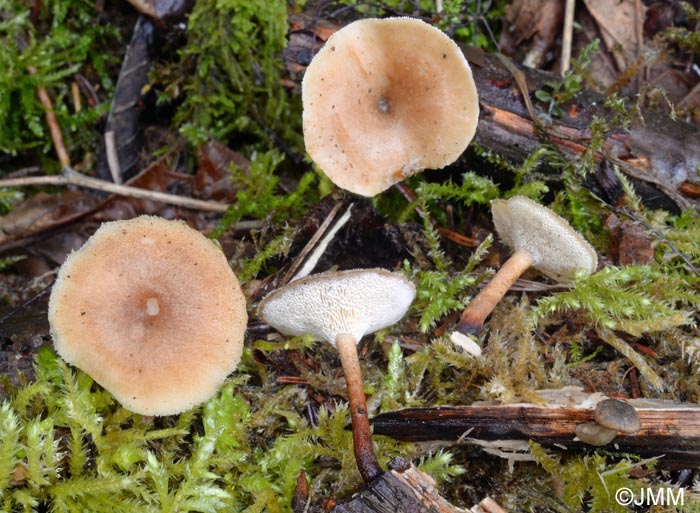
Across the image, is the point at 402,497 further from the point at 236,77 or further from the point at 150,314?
the point at 236,77

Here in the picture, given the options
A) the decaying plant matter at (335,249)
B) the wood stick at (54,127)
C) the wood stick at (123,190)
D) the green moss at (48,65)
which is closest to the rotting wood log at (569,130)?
the decaying plant matter at (335,249)

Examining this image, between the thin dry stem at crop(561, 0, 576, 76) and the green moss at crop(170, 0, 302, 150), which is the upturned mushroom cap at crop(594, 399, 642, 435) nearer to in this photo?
the thin dry stem at crop(561, 0, 576, 76)

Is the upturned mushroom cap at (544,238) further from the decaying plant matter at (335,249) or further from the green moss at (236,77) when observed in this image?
the green moss at (236,77)

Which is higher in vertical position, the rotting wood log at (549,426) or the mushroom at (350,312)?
the mushroom at (350,312)

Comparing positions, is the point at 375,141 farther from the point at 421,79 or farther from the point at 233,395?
the point at 233,395

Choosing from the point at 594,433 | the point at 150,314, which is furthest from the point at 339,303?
the point at 594,433

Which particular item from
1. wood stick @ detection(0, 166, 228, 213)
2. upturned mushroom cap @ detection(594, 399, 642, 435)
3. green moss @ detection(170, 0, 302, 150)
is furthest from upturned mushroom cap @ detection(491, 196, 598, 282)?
wood stick @ detection(0, 166, 228, 213)
